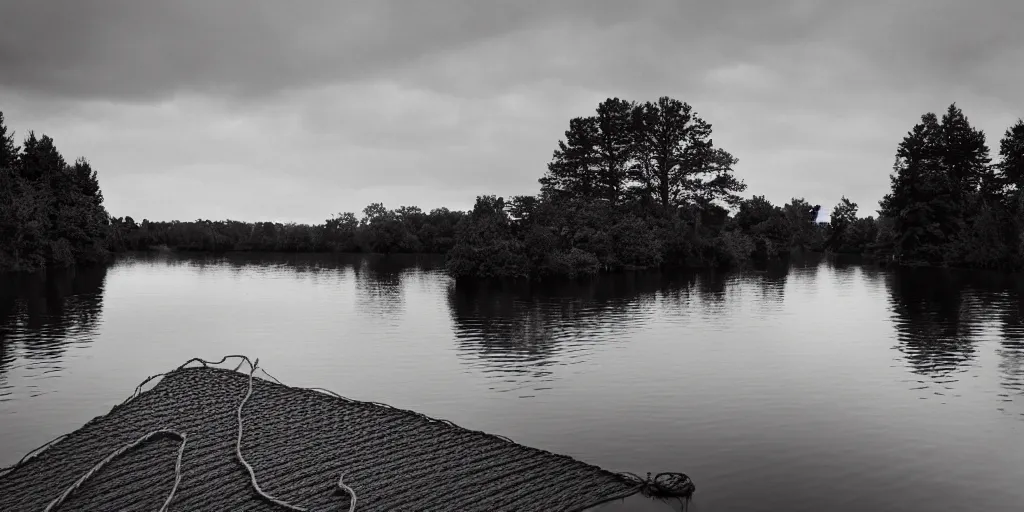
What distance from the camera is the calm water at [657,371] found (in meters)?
11.9

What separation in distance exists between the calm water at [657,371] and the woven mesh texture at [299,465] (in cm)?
216

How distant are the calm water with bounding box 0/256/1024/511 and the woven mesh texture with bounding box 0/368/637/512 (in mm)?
2156

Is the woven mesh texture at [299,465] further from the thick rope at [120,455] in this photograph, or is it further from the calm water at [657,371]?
the calm water at [657,371]

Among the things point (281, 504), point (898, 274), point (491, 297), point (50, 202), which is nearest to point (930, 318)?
point (491, 297)

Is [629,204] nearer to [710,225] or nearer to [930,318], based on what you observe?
[710,225]

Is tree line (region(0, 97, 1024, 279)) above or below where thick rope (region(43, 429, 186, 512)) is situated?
above

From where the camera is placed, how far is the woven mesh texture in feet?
29.3

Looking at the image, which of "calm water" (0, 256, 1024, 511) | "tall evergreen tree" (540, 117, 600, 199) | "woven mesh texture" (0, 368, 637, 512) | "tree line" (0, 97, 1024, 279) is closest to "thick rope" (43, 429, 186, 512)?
"woven mesh texture" (0, 368, 637, 512)

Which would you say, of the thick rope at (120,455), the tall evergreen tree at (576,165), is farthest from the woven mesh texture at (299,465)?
the tall evergreen tree at (576,165)

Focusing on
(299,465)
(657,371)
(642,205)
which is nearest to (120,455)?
(299,465)

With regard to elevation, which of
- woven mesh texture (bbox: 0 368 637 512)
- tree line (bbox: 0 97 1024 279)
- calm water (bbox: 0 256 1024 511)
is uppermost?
tree line (bbox: 0 97 1024 279)

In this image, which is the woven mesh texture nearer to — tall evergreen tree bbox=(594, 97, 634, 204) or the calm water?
the calm water

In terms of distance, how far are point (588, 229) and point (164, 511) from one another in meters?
54.3

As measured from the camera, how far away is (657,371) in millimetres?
19391
